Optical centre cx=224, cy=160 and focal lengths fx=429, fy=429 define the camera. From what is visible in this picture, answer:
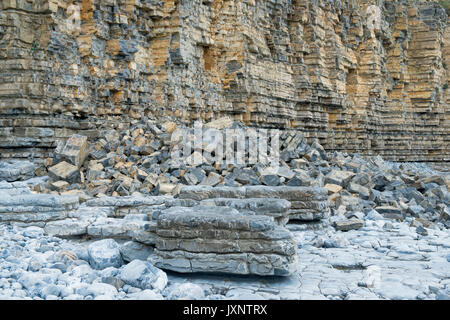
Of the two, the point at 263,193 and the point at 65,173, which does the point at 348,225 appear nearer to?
the point at 263,193

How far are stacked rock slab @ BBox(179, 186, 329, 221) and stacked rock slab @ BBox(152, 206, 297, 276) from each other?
2216 mm

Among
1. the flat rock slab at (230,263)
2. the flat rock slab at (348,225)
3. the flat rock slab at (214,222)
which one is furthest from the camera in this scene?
the flat rock slab at (348,225)

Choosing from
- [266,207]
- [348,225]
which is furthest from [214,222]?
[348,225]

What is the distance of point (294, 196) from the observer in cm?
627

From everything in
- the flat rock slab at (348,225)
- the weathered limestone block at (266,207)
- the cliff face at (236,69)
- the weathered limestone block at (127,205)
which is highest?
the cliff face at (236,69)

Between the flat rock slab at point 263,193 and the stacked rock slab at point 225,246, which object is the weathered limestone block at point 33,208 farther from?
the stacked rock slab at point 225,246

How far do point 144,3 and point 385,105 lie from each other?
59.1 feet

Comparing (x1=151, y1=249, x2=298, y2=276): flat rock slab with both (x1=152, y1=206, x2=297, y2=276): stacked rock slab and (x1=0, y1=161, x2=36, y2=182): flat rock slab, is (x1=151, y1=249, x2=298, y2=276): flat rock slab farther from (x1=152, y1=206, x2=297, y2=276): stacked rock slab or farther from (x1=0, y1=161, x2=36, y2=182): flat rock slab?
(x1=0, y1=161, x2=36, y2=182): flat rock slab

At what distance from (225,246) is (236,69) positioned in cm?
1217

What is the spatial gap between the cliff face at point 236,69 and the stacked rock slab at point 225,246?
6.98 m

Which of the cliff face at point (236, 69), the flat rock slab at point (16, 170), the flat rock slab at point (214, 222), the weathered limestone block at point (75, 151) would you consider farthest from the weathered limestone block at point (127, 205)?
the cliff face at point (236, 69)

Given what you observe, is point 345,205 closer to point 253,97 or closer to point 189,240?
point 189,240

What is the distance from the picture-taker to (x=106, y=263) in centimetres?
413

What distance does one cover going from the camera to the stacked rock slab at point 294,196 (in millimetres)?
6230
